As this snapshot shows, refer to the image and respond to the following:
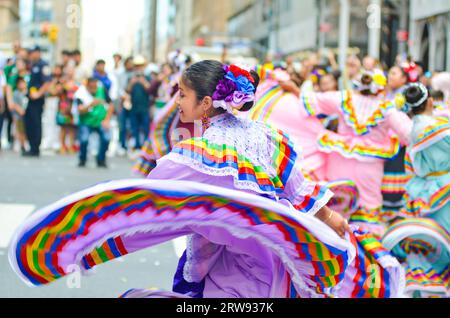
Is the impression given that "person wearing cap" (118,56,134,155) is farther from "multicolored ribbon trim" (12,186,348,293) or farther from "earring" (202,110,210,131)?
"multicolored ribbon trim" (12,186,348,293)

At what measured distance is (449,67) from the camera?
2334 cm

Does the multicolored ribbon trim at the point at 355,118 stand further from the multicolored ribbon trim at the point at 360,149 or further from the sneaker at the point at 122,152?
the sneaker at the point at 122,152

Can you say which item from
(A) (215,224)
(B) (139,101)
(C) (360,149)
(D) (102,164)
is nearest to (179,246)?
(C) (360,149)

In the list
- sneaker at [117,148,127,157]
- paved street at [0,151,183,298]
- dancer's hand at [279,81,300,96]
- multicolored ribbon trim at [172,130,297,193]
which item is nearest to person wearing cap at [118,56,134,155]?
sneaker at [117,148,127,157]

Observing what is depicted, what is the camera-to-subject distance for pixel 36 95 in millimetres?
17078

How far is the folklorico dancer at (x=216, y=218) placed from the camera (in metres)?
3.51

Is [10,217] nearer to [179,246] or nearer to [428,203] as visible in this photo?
[179,246]

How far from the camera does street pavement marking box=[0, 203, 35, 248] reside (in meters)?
9.37

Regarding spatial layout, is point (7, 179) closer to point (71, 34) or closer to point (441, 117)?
point (441, 117)

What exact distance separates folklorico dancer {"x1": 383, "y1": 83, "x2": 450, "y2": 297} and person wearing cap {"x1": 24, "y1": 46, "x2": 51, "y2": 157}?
10513 mm

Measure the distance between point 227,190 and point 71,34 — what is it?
15018cm

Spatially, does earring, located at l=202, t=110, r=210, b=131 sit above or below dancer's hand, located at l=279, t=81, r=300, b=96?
below

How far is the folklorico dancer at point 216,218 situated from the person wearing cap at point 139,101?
14603 millimetres
